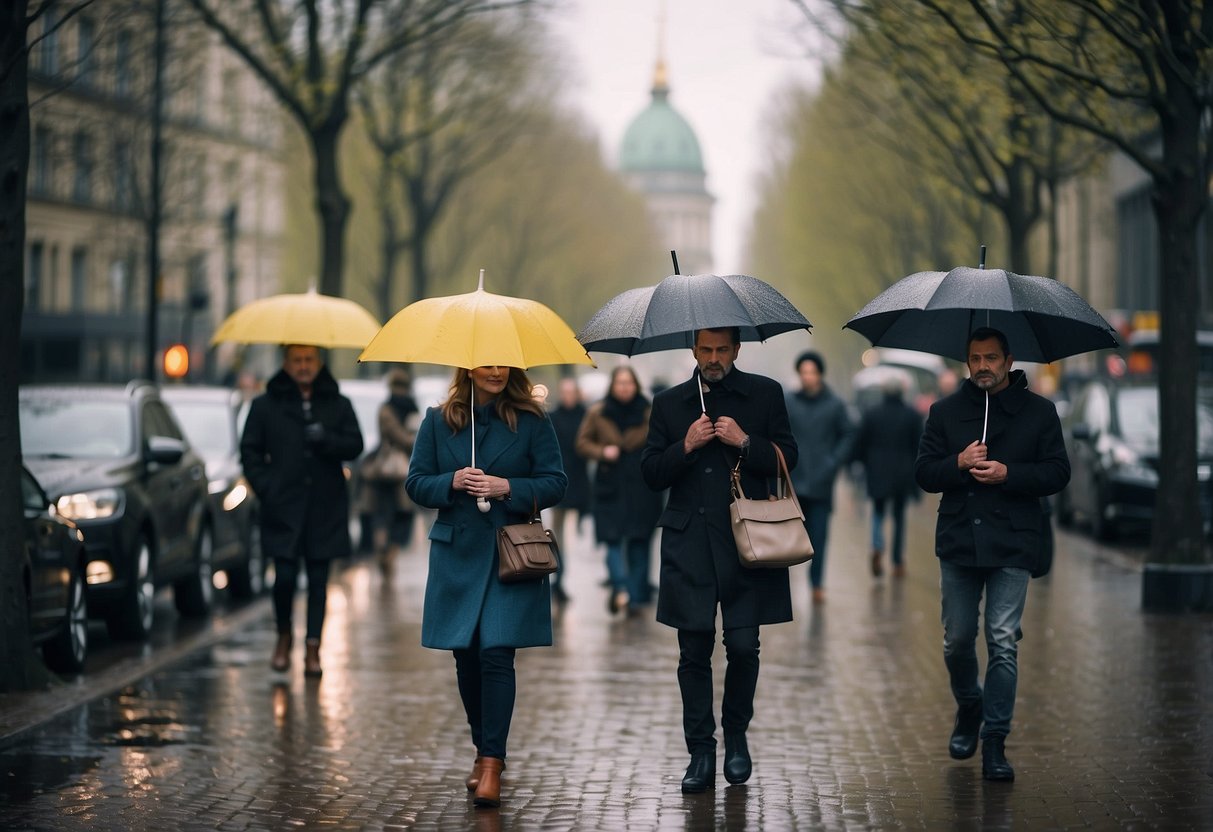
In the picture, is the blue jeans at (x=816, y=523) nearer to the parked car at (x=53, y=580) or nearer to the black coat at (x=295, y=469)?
the black coat at (x=295, y=469)

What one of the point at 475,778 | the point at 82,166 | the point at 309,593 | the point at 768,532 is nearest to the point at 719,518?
the point at 768,532

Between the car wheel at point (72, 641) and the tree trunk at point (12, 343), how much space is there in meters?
0.74

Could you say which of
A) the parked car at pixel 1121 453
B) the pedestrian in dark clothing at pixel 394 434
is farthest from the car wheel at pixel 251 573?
the parked car at pixel 1121 453

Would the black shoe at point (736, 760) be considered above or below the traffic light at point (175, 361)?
below

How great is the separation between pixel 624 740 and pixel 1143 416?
46.2 feet

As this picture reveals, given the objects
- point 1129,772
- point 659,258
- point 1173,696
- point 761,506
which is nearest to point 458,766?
point 761,506

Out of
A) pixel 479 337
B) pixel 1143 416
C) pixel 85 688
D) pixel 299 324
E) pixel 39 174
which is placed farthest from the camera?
pixel 39 174

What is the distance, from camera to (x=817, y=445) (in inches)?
680

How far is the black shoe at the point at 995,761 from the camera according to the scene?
8539mm

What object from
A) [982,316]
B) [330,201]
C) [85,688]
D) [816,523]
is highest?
[330,201]

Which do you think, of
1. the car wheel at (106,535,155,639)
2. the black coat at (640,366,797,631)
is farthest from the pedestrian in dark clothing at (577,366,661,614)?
the black coat at (640,366,797,631)

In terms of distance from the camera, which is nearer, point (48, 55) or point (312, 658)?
point (312, 658)

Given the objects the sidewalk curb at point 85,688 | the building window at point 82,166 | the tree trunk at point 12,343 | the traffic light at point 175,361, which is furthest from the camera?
the building window at point 82,166

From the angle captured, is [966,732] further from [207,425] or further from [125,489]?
[207,425]
